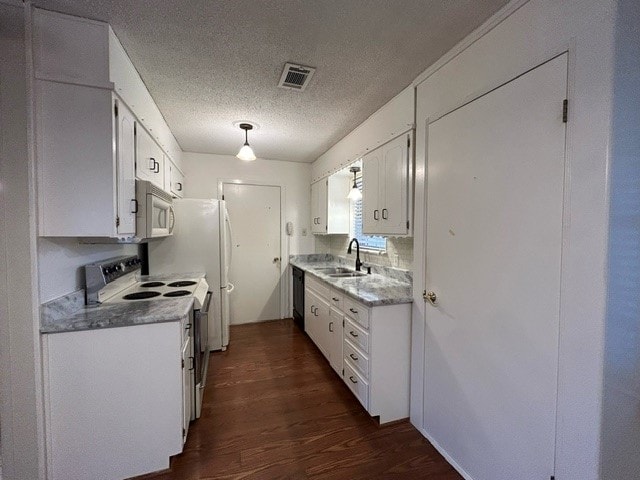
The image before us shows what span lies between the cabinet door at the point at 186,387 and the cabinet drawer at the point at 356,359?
116 cm

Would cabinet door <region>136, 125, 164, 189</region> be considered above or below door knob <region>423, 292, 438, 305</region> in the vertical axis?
above

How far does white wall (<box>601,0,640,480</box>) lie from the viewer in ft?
3.01

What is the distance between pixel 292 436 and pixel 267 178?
3.21 meters

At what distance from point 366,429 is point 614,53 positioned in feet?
7.33

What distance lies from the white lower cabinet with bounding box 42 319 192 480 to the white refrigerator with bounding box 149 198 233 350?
144cm

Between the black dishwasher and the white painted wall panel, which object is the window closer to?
the white painted wall panel

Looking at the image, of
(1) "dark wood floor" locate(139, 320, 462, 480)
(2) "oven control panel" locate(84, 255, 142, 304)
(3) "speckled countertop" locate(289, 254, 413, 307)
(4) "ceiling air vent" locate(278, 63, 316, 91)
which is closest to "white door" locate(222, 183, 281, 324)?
(3) "speckled countertop" locate(289, 254, 413, 307)

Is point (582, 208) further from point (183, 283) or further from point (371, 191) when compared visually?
point (183, 283)

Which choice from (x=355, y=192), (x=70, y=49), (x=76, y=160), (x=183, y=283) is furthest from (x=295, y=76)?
(x=183, y=283)

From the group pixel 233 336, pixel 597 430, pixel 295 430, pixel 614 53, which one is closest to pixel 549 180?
pixel 614 53

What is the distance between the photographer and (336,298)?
2.46 meters

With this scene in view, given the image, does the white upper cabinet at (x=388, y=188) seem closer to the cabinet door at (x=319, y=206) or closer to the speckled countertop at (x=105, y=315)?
the cabinet door at (x=319, y=206)

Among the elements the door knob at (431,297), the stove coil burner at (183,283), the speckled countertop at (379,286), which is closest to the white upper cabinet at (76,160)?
the stove coil burner at (183,283)

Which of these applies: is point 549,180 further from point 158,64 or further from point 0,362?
point 0,362
